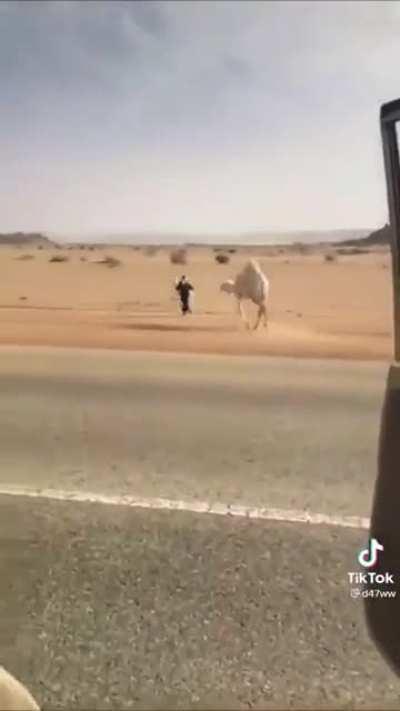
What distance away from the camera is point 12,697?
5.32 feet

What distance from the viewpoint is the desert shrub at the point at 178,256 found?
1790 mm

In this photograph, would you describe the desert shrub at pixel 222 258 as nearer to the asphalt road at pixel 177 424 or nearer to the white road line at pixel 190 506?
the asphalt road at pixel 177 424

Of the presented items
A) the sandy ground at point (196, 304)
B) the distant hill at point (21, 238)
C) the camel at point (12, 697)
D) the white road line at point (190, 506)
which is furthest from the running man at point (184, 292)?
the camel at point (12, 697)

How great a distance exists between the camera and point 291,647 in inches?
76.7

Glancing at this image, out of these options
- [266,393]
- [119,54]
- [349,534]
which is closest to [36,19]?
[119,54]

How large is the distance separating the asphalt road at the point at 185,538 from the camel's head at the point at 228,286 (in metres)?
0.15

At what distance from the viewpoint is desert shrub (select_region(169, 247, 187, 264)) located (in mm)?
1790

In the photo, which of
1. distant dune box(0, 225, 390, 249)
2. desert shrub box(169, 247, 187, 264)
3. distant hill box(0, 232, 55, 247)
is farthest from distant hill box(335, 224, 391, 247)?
distant hill box(0, 232, 55, 247)

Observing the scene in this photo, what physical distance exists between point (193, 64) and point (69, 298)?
18.4 inches

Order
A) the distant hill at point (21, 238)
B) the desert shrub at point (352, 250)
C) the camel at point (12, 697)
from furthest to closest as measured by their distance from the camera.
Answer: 1. the distant hill at point (21, 238)
2. the desert shrub at point (352, 250)
3. the camel at point (12, 697)

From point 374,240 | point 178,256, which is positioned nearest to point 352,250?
point 374,240

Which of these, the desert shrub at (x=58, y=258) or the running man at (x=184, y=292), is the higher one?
the desert shrub at (x=58, y=258)

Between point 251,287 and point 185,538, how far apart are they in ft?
1.72

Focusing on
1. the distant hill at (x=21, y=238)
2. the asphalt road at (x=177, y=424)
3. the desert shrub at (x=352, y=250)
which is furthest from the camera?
the asphalt road at (x=177, y=424)
